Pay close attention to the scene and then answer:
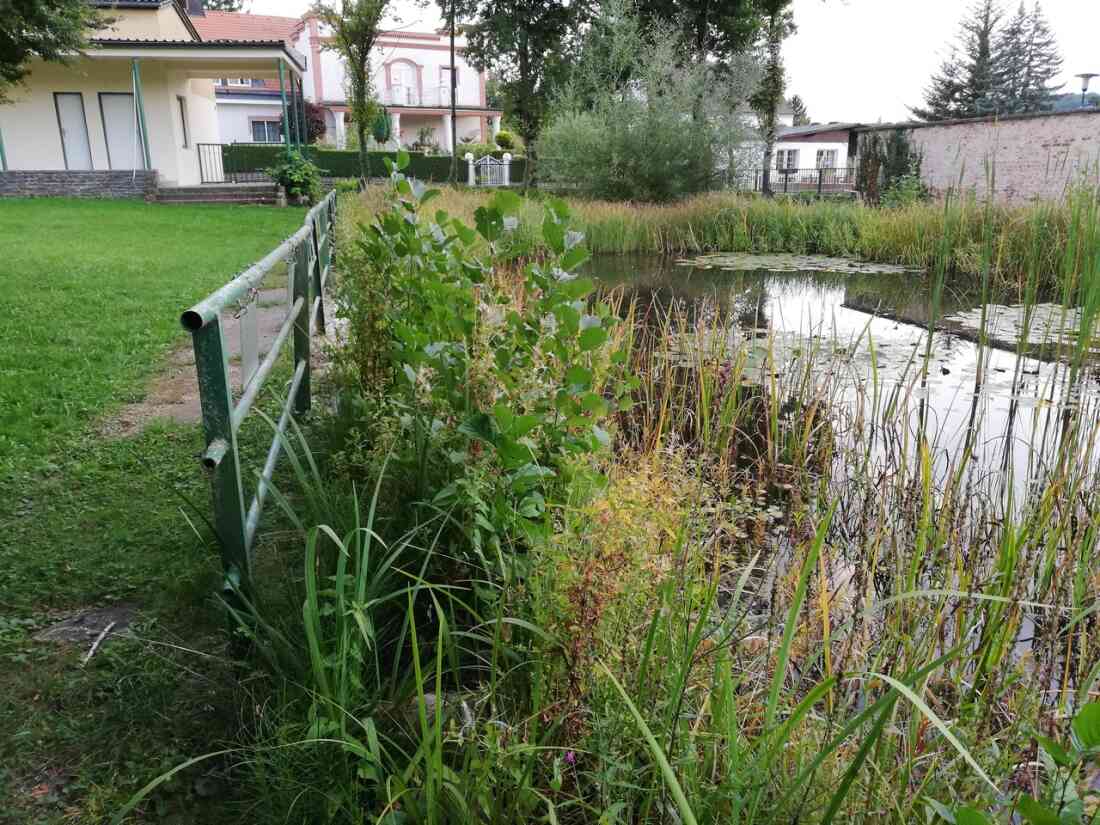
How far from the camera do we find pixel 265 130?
129 feet

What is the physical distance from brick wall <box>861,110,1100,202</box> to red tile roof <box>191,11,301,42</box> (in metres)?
28.9

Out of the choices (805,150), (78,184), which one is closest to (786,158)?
(805,150)

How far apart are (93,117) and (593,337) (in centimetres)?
2375

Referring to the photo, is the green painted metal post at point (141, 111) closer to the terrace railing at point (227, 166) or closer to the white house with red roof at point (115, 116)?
the white house with red roof at point (115, 116)

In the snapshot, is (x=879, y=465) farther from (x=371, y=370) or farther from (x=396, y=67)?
(x=396, y=67)

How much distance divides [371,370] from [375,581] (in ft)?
6.25

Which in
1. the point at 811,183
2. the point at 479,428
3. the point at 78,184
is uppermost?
the point at 78,184

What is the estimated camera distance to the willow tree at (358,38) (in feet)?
65.9

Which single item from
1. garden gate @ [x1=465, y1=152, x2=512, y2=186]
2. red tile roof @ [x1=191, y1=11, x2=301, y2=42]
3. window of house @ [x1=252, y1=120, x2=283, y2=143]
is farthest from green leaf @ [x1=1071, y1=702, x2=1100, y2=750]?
window of house @ [x1=252, y1=120, x2=283, y2=143]

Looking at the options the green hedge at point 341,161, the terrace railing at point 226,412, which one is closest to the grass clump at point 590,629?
the terrace railing at point 226,412

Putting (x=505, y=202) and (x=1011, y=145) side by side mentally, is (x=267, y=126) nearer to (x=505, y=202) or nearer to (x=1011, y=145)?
(x=1011, y=145)

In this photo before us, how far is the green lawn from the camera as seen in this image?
1.80 m

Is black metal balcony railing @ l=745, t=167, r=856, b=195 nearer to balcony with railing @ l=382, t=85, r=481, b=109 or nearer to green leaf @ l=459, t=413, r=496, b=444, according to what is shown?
balcony with railing @ l=382, t=85, r=481, b=109

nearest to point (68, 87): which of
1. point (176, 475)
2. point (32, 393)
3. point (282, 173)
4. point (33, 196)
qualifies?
point (33, 196)
